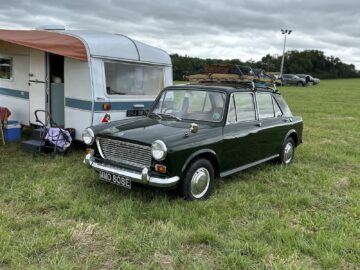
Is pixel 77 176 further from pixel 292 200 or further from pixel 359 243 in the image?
pixel 359 243

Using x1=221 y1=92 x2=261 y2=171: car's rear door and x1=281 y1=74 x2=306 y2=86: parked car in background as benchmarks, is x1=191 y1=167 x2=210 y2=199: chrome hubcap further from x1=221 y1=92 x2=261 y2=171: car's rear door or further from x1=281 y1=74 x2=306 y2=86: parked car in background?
x1=281 y1=74 x2=306 y2=86: parked car in background

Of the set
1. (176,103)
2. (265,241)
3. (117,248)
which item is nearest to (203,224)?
(265,241)

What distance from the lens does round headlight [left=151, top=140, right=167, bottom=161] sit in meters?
4.58

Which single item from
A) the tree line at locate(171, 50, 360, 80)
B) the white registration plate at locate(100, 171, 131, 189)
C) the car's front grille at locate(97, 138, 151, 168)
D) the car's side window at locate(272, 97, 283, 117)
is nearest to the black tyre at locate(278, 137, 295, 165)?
the car's side window at locate(272, 97, 283, 117)

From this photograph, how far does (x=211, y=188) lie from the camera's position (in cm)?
531

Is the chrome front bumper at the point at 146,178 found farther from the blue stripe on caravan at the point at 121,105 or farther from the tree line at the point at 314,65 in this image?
the tree line at the point at 314,65

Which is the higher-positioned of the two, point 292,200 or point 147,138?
point 147,138

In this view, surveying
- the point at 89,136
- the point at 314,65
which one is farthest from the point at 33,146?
the point at 314,65

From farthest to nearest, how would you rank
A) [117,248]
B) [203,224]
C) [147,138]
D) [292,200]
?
[292,200]
[147,138]
[203,224]
[117,248]

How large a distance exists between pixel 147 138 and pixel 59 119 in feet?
13.6

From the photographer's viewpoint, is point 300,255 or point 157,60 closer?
point 300,255

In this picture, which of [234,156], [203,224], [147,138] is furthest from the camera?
[234,156]

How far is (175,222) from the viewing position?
173 inches

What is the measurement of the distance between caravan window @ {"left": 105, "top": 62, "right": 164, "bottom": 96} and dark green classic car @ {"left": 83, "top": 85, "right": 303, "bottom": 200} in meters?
1.86
